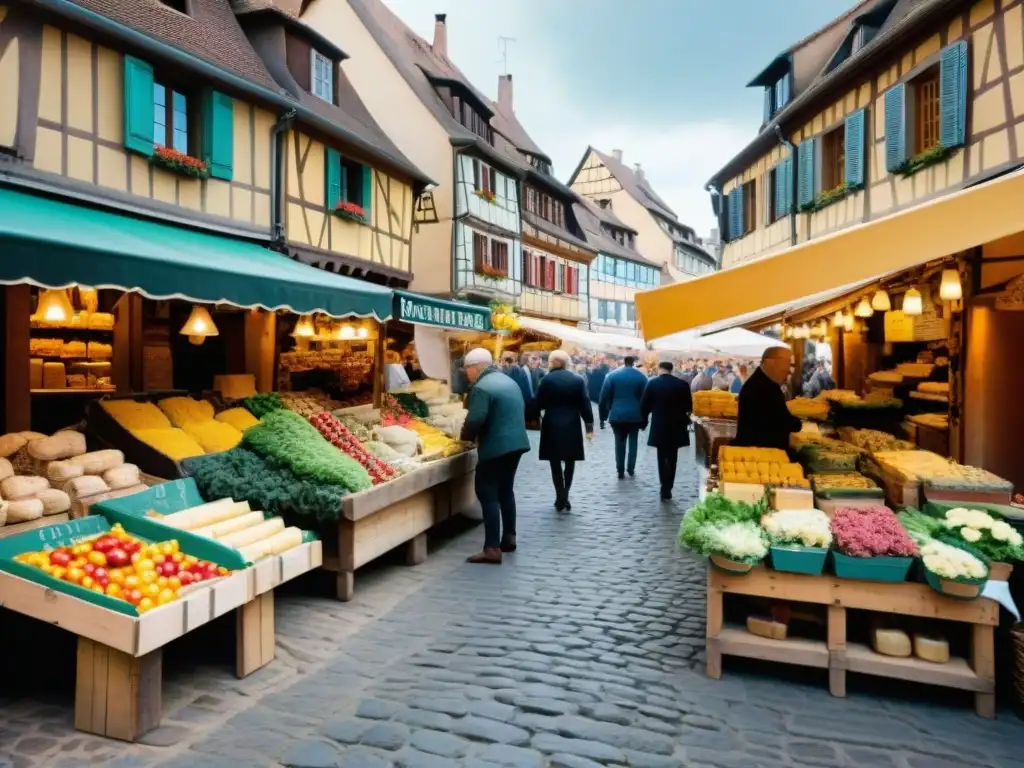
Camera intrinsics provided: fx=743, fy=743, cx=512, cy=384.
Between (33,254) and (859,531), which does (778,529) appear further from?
(33,254)

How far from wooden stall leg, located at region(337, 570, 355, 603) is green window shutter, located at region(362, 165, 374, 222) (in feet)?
33.2

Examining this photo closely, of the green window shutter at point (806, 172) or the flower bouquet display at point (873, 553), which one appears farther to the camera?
the green window shutter at point (806, 172)

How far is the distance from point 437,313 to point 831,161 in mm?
10117

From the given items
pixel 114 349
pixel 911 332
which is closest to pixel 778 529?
pixel 911 332

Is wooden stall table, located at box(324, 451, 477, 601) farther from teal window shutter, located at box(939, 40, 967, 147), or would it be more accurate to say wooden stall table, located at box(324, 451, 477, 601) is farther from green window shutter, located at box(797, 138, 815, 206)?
green window shutter, located at box(797, 138, 815, 206)

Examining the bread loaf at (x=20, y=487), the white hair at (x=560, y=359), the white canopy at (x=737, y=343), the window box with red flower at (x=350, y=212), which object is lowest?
the bread loaf at (x=20, y=487)

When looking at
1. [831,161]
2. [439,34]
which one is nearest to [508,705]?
[831,161]

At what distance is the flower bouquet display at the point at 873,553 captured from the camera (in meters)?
4.18

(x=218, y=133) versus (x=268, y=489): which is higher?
(x=218, y=133)

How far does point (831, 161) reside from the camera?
49.0 ft

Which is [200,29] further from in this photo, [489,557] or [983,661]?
[983,661]

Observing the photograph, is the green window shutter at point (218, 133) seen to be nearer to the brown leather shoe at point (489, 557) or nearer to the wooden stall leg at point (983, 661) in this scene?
the brown leather shoe at point (489, 557)

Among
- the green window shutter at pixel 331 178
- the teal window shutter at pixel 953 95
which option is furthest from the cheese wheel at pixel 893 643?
the green window shutter at pixel 331 178

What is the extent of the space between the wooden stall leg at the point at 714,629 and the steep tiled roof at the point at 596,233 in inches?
1255
